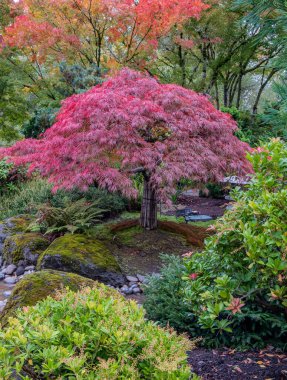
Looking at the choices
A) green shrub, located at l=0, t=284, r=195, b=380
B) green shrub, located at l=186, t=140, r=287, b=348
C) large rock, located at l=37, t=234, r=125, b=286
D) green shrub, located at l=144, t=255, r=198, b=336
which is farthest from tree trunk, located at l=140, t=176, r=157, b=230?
green shrub, located at l=0, t=284, r=195, b=380

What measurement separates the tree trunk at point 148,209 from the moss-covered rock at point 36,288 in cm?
325

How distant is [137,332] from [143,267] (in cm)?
400

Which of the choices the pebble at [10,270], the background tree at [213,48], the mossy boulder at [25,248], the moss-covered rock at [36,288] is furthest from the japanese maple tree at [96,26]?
the moss-covered rock at [36,288]

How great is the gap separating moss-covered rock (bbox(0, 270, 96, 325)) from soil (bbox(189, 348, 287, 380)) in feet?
3.15

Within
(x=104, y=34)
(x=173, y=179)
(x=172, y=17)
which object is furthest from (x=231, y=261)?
(x=104, y=34)

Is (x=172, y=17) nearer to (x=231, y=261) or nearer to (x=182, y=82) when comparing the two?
(x=182, y=82)

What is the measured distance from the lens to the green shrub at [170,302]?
329 cm

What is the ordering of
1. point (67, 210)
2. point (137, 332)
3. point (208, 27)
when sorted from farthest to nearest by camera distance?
point (208, 27), point (67, 210), point (137, 332)

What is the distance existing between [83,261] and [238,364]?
2.93 metres

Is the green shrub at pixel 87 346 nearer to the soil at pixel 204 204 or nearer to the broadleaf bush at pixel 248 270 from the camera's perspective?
the broadleaf bush at pixel 248 270

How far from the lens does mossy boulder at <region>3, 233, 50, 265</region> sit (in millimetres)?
6246

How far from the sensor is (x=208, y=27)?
13781 millimetres

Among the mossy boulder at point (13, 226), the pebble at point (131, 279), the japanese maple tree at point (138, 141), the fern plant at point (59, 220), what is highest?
the japanese maple tree at point (138, 141)

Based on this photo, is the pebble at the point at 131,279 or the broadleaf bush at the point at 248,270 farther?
the pebble at the point at 131,279
